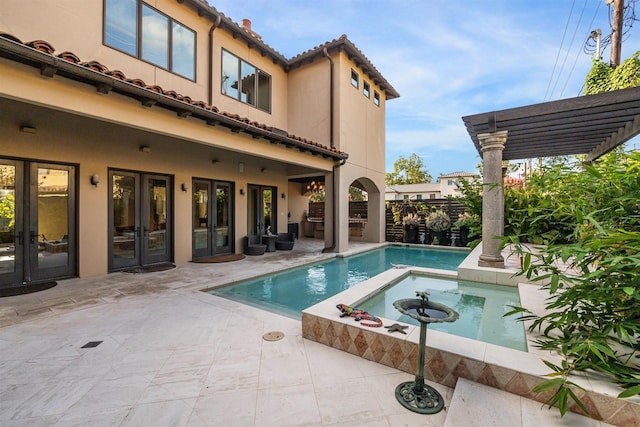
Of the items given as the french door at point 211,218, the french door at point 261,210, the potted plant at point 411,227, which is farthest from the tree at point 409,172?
the french door at point 211,218

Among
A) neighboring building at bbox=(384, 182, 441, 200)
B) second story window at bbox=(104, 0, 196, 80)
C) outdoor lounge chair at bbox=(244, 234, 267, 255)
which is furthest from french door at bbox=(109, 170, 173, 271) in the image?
neighboring building at bbox=(384, 182, 441, 200)

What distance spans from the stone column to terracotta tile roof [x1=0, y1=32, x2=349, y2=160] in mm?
5412

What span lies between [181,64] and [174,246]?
5526mm

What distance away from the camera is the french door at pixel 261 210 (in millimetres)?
12289

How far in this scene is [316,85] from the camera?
38.6 ft

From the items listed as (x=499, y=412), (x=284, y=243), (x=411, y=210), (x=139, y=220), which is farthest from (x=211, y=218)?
(x=411, y=210)

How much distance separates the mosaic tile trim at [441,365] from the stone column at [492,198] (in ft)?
15.6

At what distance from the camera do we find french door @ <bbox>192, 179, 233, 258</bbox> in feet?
33.0

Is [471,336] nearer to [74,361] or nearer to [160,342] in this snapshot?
[160,342]

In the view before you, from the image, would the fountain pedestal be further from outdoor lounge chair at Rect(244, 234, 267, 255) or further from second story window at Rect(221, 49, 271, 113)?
second story window at Rect(221, 49, 271, 113)

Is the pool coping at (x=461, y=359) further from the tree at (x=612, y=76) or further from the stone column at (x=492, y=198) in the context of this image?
the tree at (x=612, y=76)

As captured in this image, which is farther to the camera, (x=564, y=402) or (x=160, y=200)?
(x=160, y=200)

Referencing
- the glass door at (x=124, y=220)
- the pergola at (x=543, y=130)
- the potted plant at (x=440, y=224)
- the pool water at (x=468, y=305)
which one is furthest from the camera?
the potted plant at (x=440, y=224)

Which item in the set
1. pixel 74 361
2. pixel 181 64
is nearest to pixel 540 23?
pixel 181 64
